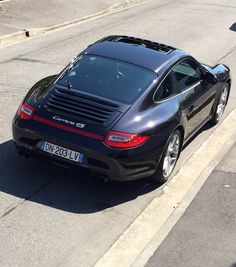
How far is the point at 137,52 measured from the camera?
271 inches

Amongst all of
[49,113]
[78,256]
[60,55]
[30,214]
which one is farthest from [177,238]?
[60,55]

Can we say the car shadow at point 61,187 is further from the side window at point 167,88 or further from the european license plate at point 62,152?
the side window at point 167,88

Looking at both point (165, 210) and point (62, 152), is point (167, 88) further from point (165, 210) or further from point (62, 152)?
point (62, 152)

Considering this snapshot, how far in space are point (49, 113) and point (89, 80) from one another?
0.75 metres

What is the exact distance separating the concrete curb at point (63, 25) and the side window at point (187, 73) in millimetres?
7002

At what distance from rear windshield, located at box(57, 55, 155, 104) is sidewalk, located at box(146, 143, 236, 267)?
1.52 m

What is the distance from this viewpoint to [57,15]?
1700cm

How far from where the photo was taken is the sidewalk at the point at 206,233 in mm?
5121

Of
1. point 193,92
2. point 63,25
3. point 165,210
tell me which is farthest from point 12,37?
point 165,210

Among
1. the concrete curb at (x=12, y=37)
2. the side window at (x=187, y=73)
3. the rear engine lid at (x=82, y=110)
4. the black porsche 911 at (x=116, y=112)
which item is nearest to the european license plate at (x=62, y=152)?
the black porsche 911 at (x=116, y=112)

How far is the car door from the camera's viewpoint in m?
6.96

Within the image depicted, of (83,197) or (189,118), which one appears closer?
(83,197)

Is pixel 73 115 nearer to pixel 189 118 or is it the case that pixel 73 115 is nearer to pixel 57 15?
pixel 189 118

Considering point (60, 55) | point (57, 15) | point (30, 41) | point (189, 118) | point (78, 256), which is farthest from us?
point (57, 15)
